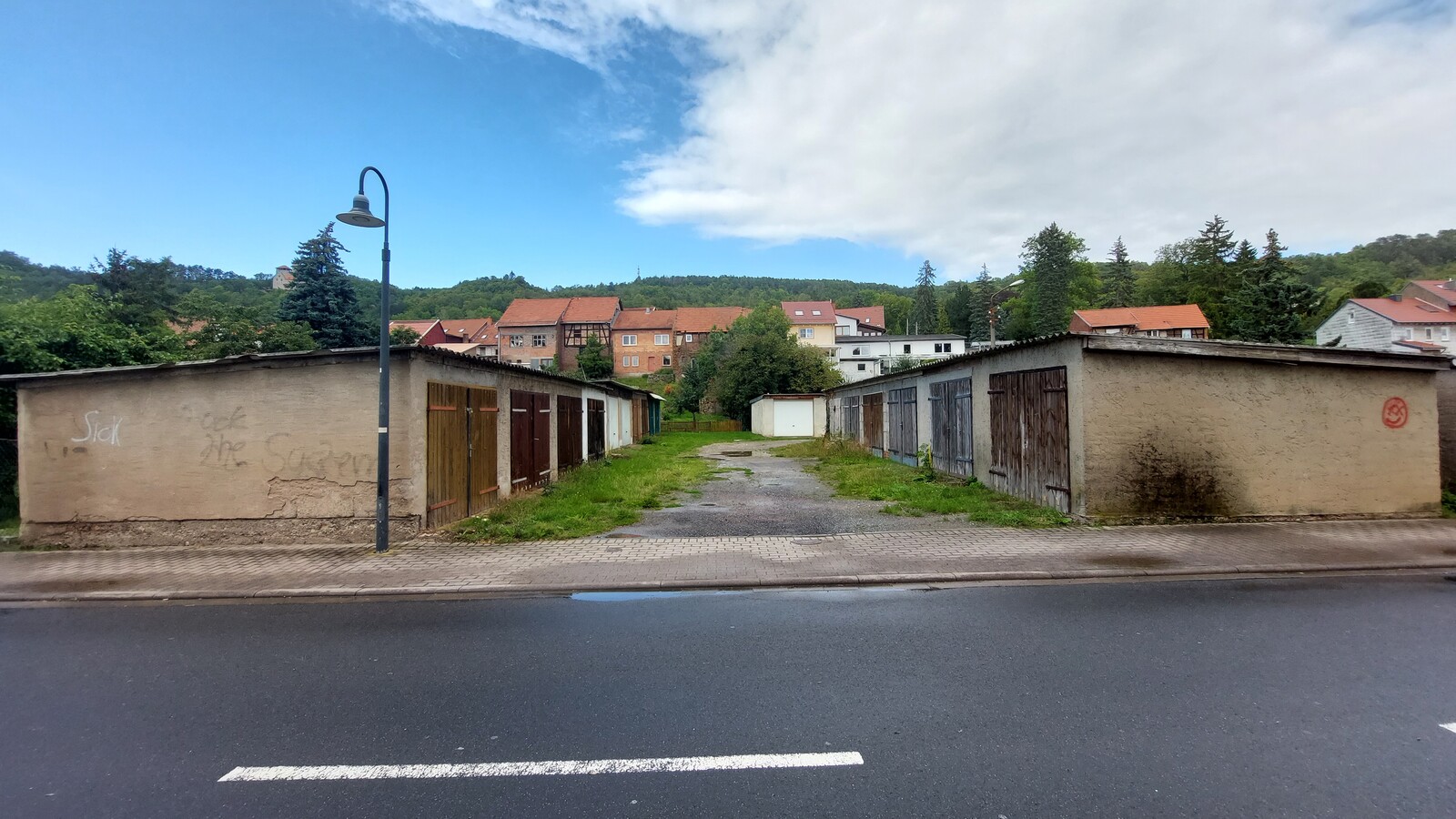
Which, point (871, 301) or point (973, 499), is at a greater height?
point (871, 301)

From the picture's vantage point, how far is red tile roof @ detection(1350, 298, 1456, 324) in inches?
1997

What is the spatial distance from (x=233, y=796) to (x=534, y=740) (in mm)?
1448

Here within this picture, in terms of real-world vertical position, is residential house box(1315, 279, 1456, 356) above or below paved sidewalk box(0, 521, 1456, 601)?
above

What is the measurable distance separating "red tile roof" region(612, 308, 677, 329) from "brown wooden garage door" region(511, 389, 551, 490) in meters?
66.2

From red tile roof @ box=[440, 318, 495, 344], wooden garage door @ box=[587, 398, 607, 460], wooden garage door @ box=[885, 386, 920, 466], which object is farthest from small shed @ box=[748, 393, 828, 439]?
red tile roof @ box=[440, 318, 495, 344]

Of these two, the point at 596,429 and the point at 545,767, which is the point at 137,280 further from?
the point at 545,767

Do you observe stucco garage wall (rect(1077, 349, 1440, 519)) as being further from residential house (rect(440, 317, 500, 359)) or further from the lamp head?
residential house (rect(440, 317, 500, 359))

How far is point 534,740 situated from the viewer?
377 cm

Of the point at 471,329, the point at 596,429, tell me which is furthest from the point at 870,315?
the point at 596,429

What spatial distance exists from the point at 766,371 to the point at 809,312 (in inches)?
1454

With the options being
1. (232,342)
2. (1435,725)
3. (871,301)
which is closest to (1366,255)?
(871,301)

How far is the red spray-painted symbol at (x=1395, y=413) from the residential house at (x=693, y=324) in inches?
2658

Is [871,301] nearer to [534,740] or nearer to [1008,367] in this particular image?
[1008,367]

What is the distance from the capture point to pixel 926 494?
13.1 meters
